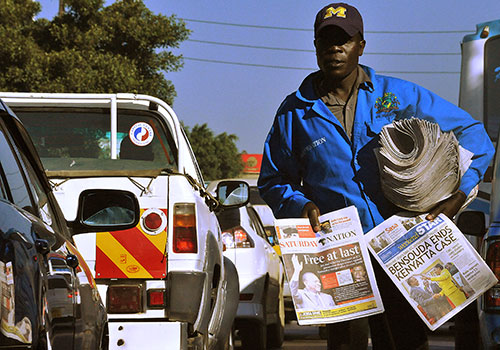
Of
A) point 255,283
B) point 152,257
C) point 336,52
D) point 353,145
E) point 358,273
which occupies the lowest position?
point 358,273

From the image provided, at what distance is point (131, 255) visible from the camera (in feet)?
20.0

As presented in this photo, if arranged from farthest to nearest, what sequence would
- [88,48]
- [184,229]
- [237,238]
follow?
[88,48]
[237,238]
[184,229]

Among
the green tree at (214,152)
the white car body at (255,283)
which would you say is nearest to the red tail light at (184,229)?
the white car body at (255,283)

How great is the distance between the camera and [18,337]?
113 inches

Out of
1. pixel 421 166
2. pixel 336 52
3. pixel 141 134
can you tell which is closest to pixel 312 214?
pixel 421 166

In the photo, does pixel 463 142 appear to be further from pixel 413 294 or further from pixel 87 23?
pixel 87 23

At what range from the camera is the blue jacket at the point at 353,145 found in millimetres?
5078

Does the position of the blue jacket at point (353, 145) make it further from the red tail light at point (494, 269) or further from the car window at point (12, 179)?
the car window at point (12, 179)

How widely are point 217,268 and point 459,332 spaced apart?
7.51 ft

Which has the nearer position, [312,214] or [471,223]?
[312,214]

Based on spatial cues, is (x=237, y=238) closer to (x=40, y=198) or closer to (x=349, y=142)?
(x=349, y=142)

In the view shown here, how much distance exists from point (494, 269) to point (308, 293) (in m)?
1.34

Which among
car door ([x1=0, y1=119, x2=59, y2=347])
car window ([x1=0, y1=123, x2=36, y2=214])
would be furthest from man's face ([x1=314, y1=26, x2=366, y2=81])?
car door ([x1=0, y1=119, x2=59, y2=347])

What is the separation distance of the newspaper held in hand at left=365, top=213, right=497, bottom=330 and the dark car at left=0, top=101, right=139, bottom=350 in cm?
120
